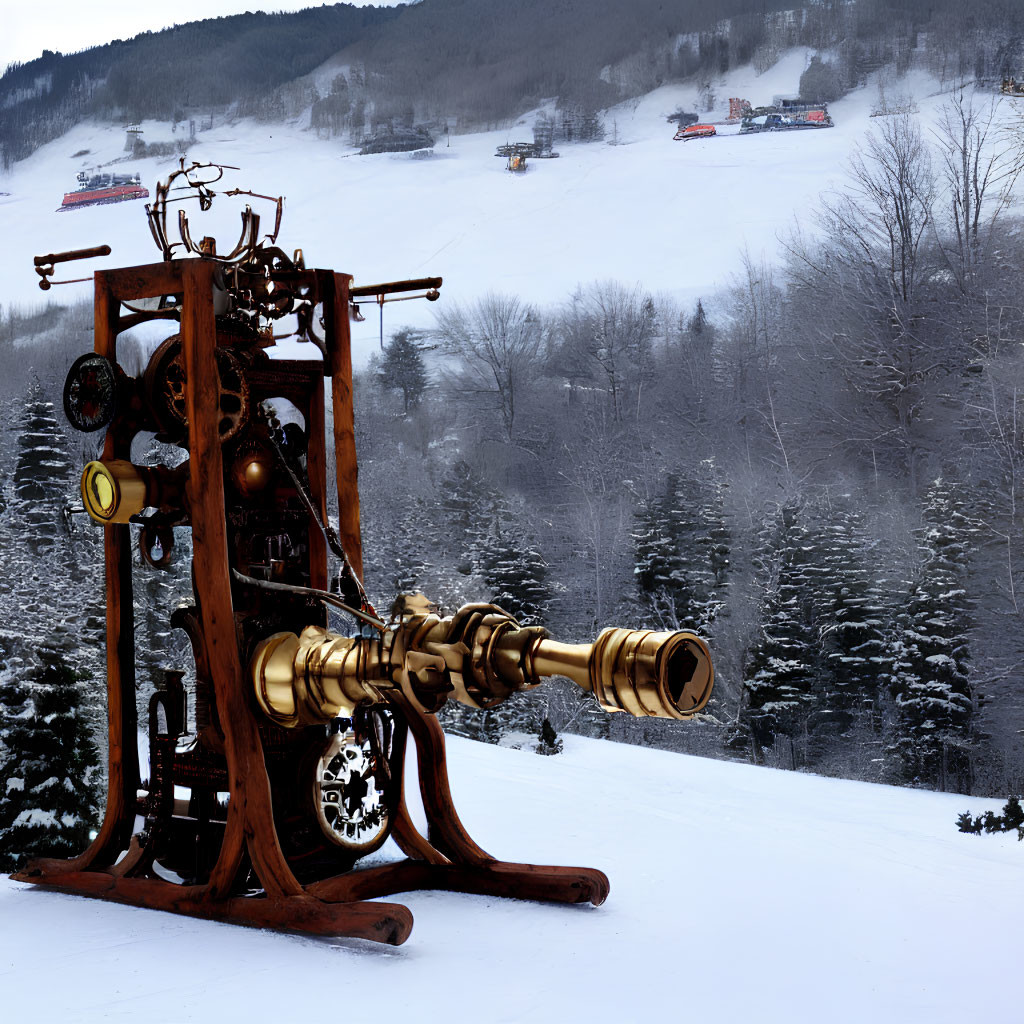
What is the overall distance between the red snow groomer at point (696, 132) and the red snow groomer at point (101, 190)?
8.99 metres

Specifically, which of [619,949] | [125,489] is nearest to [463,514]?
[125,489]

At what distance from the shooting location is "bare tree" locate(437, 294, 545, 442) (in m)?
19.2

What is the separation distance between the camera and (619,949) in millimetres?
3514

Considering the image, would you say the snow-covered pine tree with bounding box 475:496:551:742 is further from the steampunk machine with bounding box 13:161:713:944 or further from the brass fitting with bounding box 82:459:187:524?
the brass fitting with bounding box 82:459:187:524

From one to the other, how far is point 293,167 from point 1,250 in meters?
5.07

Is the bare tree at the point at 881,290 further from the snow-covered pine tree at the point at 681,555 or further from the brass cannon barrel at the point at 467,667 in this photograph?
the brass cannon barrel at the point at 467,667

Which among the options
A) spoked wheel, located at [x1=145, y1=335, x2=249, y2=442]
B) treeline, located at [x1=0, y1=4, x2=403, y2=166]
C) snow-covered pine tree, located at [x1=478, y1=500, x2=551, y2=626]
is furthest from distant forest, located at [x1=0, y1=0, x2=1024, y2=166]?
spoked wheel, located at [x1=145, y1=335, x2=249, y2=442]

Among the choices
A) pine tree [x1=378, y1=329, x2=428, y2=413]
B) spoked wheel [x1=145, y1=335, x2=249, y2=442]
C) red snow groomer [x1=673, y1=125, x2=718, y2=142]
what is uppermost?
red snow groomer [x1=673, y1=125, x2=718, y2=142]

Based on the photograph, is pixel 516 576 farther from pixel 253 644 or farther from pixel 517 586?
pixel 253 644

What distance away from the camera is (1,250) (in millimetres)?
19750

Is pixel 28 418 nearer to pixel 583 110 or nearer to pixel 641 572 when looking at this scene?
pixel 641 572

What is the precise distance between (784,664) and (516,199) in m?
9.75

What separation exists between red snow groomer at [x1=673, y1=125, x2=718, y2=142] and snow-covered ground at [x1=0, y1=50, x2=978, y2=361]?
0.36ft

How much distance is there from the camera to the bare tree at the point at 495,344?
1923cm
